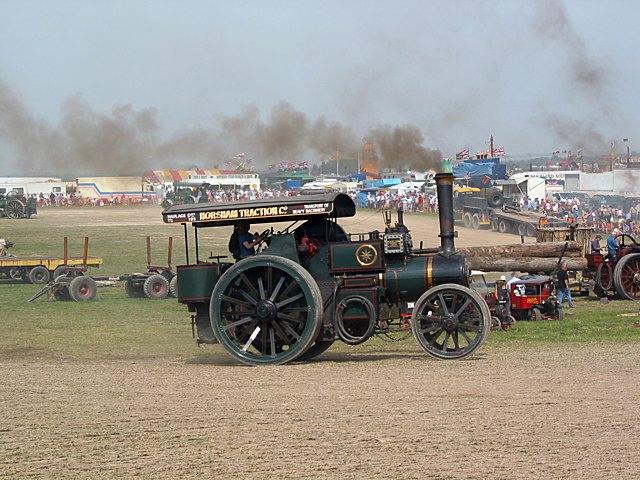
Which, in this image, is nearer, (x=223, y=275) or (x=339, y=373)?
(x=339, y=373)

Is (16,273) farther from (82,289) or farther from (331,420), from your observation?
(331,420)

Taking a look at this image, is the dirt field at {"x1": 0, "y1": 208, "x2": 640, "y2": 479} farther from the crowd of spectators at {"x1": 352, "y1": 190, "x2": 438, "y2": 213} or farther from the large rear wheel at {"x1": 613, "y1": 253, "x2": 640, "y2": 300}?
the crowd of spectators at {"x1": 352, "y1": 190, "x2": 438, "y2": 213}

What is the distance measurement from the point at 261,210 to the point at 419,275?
2009mm

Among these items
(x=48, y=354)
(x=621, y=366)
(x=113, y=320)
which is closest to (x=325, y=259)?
(x=621, y=366)

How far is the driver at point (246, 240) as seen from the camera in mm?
13109

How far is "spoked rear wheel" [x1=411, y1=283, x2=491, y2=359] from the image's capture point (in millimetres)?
12609

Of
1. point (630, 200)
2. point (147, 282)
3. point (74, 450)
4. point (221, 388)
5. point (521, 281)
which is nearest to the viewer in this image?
point (74, 450)

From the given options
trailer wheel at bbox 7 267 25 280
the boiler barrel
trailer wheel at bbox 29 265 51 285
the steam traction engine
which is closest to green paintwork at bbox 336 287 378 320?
the steam traction engine

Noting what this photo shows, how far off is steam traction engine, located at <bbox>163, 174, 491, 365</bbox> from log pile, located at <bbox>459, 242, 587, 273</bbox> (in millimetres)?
8991

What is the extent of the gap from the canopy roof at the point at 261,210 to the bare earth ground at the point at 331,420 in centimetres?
173

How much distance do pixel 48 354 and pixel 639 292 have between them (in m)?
12.5

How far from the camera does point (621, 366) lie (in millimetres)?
12156

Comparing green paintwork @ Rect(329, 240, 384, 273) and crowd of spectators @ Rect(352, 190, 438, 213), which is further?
crowd of spectators @ Rect(352, 190, 438, 213)

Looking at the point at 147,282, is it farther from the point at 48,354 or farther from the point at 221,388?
the point at 221,388
